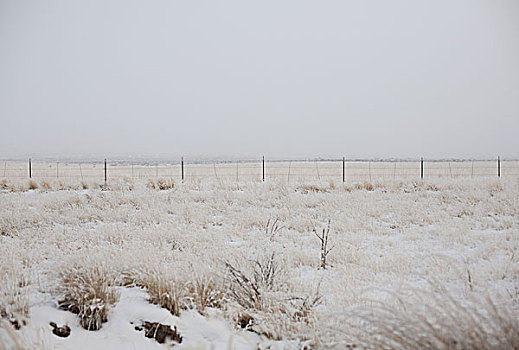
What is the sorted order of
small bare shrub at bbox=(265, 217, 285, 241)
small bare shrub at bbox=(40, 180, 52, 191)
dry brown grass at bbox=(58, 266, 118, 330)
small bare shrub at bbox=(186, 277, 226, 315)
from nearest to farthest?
dry brown grass at bbox=(58, 266, 118, 330) < small bare shrub at bbox=(186, 277, 226, 315) < small bare shrub at bbox=(265, 217, 285, 241) < small bare shrub at bbox=(40, 180, 52, 191)

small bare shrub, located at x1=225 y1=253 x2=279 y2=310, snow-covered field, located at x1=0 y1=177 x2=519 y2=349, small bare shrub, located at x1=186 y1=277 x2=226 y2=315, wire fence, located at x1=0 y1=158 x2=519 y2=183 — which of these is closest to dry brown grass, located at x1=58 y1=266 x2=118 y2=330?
snow-covered field, located at x1=0 y1=177 x2=519 y2=349

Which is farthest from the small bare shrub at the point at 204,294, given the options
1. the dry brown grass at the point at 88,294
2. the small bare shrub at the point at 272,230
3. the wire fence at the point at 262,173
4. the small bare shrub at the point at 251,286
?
the wire fence at the point at 262,173

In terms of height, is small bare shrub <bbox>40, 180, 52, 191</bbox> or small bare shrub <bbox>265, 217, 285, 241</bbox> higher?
small bare shrub <bbox>40, 180, 52, 191</bbox>

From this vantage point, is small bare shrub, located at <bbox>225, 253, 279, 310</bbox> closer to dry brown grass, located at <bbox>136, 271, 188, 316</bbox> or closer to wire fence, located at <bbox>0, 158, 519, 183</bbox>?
dry brown grass, located at <bbox>136, 271, 188, 316</bbox>

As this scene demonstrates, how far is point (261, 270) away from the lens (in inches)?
198

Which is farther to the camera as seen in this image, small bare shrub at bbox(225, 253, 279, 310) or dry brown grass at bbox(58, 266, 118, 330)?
small bare shrub at bbox(225, 253, 279, 310)

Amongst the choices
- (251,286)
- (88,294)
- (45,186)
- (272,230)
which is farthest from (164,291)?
(45,186)

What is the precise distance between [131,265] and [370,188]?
535 inches

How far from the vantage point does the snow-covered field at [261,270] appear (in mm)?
3527

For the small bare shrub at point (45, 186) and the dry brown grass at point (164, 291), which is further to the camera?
the small bare shrub at point (45, 186)

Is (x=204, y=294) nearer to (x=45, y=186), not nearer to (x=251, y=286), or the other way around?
(x=251, y=286)

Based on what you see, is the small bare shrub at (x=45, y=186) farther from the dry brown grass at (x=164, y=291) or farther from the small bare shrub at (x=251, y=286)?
the small bare shrub at (x=251, y=286)

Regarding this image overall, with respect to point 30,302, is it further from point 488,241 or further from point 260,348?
point 488,241

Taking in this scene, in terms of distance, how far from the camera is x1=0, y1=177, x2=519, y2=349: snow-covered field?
11.6 ft
